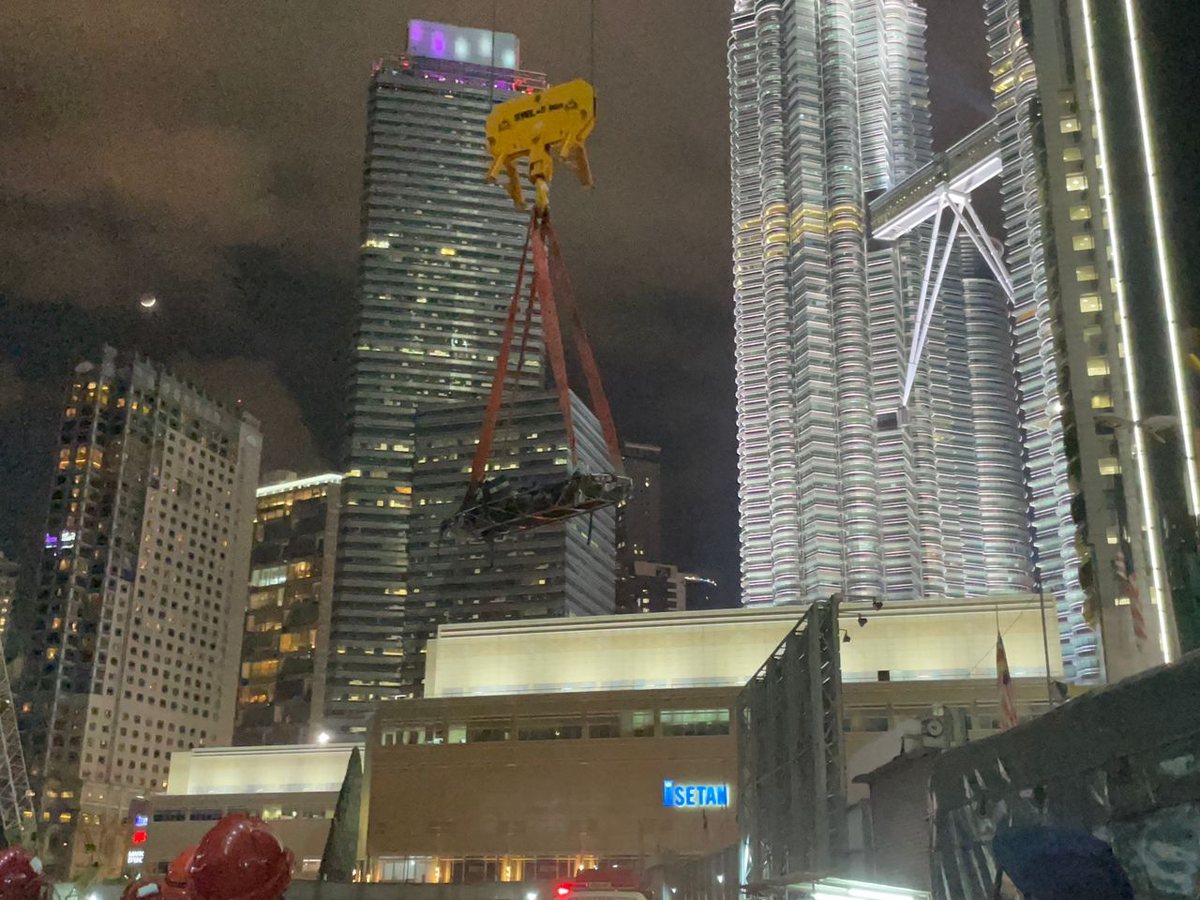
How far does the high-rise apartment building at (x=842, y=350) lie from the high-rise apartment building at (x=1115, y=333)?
74.6 meters

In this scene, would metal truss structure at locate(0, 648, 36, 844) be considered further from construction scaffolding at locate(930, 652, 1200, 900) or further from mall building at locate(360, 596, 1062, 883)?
construction scaffolding at locate(930, 652, 1200, 900)

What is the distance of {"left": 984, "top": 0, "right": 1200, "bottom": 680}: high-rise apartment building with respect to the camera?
128 feet

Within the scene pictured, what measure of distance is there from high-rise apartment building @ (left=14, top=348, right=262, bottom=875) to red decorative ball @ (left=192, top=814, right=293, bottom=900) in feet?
552

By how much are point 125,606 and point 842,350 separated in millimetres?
108572

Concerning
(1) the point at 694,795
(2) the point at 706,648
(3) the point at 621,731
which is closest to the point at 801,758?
(1) the point at 694,795

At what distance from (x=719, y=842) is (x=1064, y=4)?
156ft

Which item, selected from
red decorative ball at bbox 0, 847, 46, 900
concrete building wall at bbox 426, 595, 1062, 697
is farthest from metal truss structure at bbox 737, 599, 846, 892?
concrete building wall at bbox 426, 595, 1062, 697

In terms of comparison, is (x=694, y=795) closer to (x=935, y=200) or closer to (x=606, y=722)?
(x=606, y=722)

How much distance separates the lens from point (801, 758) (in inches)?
845

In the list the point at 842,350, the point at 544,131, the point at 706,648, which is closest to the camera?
the point at 544,131

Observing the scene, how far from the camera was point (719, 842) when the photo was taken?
216ft

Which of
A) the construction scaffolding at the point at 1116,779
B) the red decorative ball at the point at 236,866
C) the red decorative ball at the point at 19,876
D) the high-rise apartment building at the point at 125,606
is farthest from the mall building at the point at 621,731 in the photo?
the high-rise apartment building at the point at 125,606

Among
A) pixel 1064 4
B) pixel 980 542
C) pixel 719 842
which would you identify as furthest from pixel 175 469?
pixel 1064 4

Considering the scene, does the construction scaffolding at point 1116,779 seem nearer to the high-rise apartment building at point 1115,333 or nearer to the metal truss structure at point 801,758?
the metal truss structure at point 801,758
